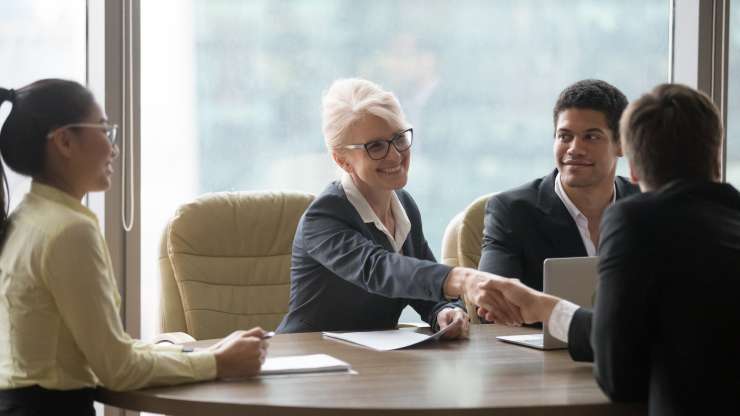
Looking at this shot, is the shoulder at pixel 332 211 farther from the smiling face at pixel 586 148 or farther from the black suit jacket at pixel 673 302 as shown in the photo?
the black suit jacket at pixel 673 302

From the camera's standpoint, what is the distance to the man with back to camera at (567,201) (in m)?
2.96

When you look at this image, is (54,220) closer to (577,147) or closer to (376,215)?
(376,215)

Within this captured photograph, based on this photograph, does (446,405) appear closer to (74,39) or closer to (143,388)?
(143,388)

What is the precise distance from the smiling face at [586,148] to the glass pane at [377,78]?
1324 millimetres

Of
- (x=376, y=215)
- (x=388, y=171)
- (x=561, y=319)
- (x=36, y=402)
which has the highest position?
(x=388, y=171)

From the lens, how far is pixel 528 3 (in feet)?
14.3

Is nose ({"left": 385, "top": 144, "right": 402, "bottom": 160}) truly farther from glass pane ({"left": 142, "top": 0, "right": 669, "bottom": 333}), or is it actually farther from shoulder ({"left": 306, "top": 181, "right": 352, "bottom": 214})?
glass pane ({"left": 142, "top": 0, "right": 669, "bottom": 333})

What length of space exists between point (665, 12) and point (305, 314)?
104 inches

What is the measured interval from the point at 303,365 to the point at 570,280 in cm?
70

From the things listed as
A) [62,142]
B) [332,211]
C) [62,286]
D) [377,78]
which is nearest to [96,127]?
[62,142]

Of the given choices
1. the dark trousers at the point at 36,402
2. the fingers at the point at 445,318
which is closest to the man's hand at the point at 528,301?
the fingers at the point at 445,318

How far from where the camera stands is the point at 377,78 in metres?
4.21

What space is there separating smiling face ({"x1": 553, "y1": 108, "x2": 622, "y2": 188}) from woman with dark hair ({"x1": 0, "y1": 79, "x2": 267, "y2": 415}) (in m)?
1.39

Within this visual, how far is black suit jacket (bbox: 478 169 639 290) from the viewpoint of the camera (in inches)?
116
